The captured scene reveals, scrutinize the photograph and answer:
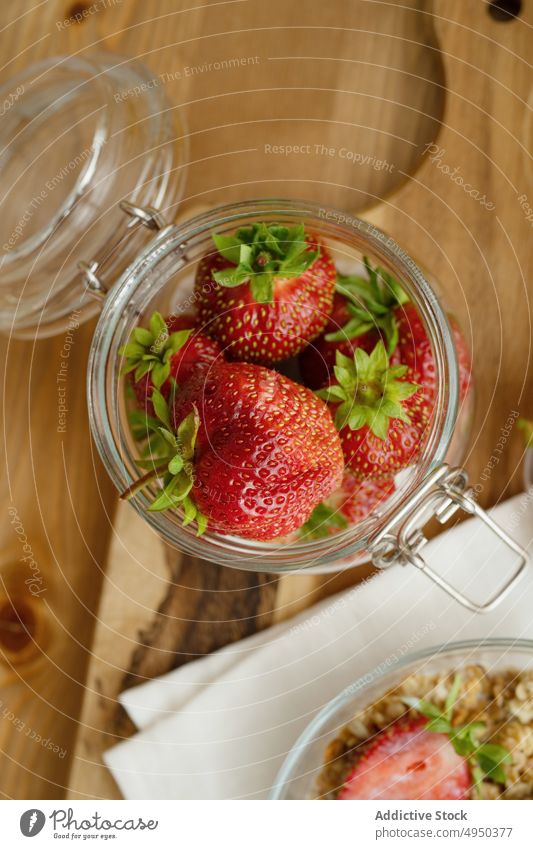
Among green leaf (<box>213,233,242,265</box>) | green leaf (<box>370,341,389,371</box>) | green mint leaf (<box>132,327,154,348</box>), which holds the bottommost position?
green leaf (<box>370,341,389,371</box>)

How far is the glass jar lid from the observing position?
0.40 meters

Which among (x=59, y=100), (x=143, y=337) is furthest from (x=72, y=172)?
(x=143, y=337)

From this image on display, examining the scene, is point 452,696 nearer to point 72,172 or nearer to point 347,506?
point 347,506

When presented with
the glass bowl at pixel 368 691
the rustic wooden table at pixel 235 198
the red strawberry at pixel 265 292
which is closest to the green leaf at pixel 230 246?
the red strawberry at pixel 265 292

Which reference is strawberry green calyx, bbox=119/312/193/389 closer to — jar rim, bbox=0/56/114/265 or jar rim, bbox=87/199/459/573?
jar rim, bbox=87/199/459/573

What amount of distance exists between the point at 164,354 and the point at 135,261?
1.7 inches

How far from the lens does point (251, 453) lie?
28cm

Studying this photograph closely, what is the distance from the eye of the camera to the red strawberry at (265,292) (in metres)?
0.29

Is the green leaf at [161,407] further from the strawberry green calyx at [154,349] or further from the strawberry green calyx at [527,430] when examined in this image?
the strawberry green calyx at [527,430]

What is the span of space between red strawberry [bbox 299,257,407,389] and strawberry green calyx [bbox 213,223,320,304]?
3 centimetres

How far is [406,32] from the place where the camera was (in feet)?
1.26

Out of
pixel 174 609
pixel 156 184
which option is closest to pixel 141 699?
pixel 174 609

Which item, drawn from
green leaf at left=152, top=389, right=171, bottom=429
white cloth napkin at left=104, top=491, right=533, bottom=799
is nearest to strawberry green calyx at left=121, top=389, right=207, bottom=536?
green leaf at left=152, top=389, right=171, bottom=429

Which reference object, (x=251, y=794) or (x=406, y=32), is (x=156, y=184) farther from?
(x=251, y=794)
